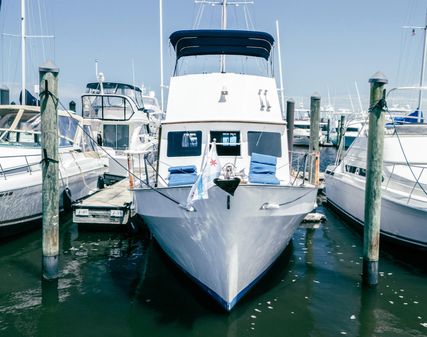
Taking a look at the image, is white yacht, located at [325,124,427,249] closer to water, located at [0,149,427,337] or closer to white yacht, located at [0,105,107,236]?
water, located at [0,149,427,337]

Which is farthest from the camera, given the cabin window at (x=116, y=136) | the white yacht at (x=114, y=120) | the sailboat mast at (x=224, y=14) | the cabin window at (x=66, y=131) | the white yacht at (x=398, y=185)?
the cabin window at (x=116, y=136)

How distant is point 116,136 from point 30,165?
8.85 meters

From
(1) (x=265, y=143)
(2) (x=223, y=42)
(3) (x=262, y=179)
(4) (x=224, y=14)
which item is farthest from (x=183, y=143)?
(4) (x=224, y=14)

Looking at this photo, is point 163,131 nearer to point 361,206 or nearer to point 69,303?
point 69,303

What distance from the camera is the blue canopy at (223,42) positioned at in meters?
9.74

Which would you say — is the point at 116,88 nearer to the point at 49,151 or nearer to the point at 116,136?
the point at 116,136

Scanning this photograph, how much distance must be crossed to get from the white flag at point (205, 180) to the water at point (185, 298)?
2.08m

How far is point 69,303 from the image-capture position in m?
7.47

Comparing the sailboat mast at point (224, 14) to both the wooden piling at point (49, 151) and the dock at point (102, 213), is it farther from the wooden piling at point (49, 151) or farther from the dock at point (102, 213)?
the dock at point (102, 213)

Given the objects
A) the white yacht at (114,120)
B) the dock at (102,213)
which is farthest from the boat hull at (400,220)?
the white yacht at (114,120)

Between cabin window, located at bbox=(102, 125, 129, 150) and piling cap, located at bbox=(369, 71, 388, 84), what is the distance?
13.6m

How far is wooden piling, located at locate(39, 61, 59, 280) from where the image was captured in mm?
8000

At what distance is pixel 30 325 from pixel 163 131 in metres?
4.43

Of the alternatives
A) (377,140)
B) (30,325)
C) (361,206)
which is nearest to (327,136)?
(361,206)
